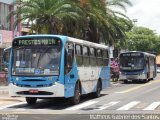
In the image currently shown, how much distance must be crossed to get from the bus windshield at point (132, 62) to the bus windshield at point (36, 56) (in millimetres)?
26188

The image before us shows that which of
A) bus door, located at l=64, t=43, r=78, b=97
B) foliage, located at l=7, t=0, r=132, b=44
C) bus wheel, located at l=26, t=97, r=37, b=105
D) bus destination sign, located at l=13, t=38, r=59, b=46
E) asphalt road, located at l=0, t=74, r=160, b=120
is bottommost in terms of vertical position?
asphalt road, located at l=0, t=74, r=160, b=120

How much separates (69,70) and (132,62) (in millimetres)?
26144

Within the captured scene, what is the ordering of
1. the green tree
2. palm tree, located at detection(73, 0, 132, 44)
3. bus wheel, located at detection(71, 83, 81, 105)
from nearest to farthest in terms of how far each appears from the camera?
bus wheel, located at detection(71, 83, 81, 105) < palm tree, located at detection(73, 0, 132, 44) < the green tree

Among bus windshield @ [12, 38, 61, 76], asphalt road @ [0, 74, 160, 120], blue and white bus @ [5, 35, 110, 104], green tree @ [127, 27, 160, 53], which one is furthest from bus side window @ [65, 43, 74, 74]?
green tree @ [127, 27, 160, 53]

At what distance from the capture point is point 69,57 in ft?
69.4

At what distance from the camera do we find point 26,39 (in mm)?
21406

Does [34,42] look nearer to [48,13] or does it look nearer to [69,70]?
[69,70]

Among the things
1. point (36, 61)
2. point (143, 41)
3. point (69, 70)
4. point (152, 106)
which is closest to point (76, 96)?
point (69, 70)

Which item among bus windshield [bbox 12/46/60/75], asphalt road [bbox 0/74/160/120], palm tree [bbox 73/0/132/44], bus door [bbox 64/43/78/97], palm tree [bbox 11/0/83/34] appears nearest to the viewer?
asphalt road [bbox 0/74/160/120]

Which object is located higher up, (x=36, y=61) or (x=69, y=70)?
(x=36, y=61)

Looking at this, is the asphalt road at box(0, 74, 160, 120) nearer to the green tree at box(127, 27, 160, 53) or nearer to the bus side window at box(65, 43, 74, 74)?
the bus side window at box(65, 43, 74, 74)

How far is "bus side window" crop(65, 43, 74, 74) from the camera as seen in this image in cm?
2083

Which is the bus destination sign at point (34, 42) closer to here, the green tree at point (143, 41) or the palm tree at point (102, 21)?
the palm tree at point (102, 21)

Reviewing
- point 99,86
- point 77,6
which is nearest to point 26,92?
point 99,86
